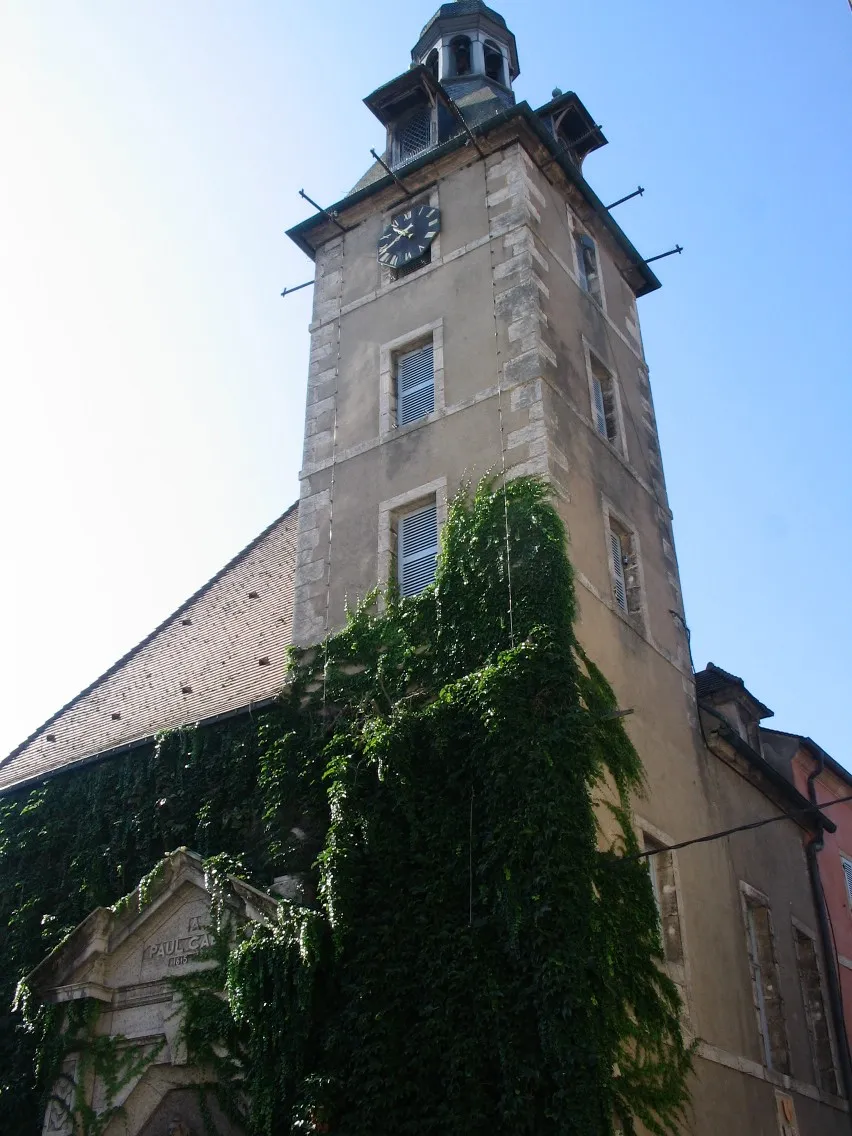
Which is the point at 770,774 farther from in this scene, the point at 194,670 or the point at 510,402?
the point at 194,670

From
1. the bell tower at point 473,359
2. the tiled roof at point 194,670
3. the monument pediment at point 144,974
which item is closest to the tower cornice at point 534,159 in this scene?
the bell tower at point 473,359

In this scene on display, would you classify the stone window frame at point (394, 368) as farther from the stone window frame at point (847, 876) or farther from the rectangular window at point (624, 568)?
the stone window frame at point (847, 876)

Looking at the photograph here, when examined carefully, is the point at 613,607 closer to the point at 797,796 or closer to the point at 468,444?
the point at 468,444

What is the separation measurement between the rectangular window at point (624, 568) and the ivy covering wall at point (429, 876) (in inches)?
74.8

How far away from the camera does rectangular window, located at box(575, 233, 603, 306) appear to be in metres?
16.5

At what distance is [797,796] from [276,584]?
7511 mm

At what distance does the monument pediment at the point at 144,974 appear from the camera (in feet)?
34.7

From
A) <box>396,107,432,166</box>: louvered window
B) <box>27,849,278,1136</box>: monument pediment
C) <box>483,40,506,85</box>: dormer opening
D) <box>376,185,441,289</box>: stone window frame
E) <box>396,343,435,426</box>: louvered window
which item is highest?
<box>483,40,506,85</box>: dormer opening

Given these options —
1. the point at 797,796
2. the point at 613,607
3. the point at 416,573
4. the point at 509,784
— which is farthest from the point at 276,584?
the point at 797,796

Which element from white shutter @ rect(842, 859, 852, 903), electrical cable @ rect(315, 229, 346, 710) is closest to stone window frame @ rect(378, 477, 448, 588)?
electrical cable @ rect(315, 229, 346, 710)

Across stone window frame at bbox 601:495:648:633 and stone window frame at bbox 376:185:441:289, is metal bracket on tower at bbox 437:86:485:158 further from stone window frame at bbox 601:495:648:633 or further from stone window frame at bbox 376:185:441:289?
stone window frame at bbox 601:495:648:633

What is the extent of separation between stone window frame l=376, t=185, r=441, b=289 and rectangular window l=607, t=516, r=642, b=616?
4269mm

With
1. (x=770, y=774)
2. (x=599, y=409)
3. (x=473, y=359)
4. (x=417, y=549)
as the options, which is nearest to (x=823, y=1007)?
(x=770, y=774)

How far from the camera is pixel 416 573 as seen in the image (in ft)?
42.7
